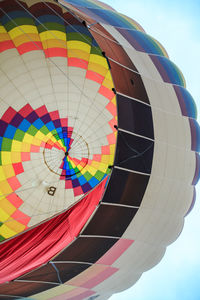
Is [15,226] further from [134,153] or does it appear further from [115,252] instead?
[134,153]

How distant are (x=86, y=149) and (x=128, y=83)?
2.25 metres

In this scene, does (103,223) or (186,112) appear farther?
(186,112)

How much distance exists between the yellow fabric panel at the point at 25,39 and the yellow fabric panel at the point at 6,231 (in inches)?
106

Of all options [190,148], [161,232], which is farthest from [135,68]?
[161,232]

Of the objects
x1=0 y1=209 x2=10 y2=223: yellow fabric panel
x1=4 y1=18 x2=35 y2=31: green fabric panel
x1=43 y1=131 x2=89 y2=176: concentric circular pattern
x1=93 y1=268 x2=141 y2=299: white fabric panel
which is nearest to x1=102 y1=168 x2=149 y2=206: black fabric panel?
x1=93 y1=268 x2=141 y2=299: white fabric panel

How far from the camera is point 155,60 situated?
4.79m

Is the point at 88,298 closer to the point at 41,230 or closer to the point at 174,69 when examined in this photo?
the point at 41,230

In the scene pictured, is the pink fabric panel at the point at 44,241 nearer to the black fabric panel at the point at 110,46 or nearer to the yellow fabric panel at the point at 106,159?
the yellow fabric panel at the point at 106,159

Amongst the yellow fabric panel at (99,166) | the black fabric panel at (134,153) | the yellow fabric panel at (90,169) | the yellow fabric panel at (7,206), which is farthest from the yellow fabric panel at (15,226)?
the black fabric panel at (134,153)

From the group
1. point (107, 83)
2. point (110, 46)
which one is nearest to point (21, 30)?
point (107, 83)

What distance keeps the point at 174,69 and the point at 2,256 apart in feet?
11.0

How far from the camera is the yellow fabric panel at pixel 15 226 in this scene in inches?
221

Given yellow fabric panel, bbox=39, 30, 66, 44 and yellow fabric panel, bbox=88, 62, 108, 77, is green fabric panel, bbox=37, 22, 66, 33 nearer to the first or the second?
yellow fabric panel, bbox=39, 30, 66, 44

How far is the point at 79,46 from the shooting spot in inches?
198
